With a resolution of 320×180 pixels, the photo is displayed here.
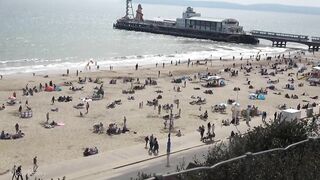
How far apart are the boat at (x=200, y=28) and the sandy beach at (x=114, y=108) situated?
3868 cm

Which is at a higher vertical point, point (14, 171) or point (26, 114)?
point (26, 114)

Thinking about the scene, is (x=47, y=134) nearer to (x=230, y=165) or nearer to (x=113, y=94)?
(x=113, y=94)

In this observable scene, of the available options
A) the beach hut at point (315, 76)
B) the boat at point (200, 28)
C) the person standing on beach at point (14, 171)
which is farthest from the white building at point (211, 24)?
the person standing on beach at point (14, 171)

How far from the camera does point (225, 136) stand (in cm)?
2592

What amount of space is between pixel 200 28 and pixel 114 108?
67829 mm

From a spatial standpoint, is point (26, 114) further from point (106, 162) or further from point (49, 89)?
point (106, 162)

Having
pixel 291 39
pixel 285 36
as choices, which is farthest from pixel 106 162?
pixel 285 36

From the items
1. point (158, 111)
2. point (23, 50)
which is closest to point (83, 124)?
point (158, 111)

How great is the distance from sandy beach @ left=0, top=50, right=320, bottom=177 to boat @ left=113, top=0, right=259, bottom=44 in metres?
38.7

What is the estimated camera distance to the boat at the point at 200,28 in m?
93.9

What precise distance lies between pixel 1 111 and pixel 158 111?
32.7ft

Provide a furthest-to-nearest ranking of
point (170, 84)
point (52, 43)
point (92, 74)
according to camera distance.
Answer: point (52, 43), point (92, 74), point (170, 84)

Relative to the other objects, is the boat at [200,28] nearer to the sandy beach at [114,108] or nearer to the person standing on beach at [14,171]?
the sandy beach at [114,108]

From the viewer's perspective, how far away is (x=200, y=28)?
99000 mm
